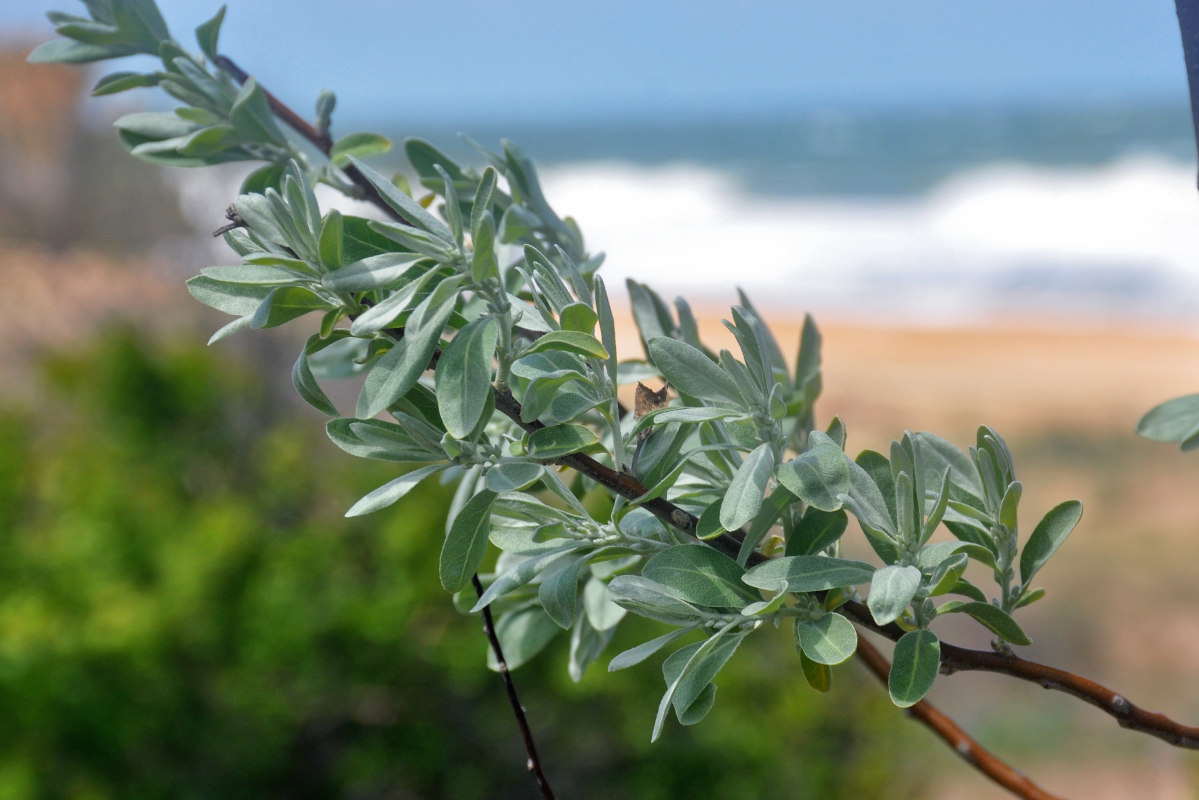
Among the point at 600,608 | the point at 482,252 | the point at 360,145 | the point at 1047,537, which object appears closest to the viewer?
the point at 482,252

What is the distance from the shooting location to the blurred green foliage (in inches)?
66.9

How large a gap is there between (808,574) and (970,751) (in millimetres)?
299

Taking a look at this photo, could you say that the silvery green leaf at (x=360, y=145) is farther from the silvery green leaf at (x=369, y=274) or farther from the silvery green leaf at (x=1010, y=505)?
the silvery green leaf at (x=1010, y=505)

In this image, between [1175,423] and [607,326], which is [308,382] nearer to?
[607,326]

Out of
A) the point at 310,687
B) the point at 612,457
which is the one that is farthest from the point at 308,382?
the point at 310,687

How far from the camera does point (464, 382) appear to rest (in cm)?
36

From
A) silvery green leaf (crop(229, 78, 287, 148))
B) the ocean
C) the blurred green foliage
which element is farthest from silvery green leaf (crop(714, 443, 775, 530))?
the ocean

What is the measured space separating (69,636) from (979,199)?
13.3 metres

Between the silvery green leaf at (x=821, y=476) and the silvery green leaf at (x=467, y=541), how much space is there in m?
0.13

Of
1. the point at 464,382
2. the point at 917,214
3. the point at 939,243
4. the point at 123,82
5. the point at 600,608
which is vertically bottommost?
the point at 939,243

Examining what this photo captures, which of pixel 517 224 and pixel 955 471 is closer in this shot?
pixel 955 471

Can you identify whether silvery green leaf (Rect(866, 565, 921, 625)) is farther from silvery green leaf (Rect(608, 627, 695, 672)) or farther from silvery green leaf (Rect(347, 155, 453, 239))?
silvery green leaf (Rect(347, 155, 453, 239))

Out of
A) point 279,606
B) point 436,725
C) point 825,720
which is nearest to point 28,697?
point 279,606

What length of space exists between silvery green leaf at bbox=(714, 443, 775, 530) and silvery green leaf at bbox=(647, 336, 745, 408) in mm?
29
